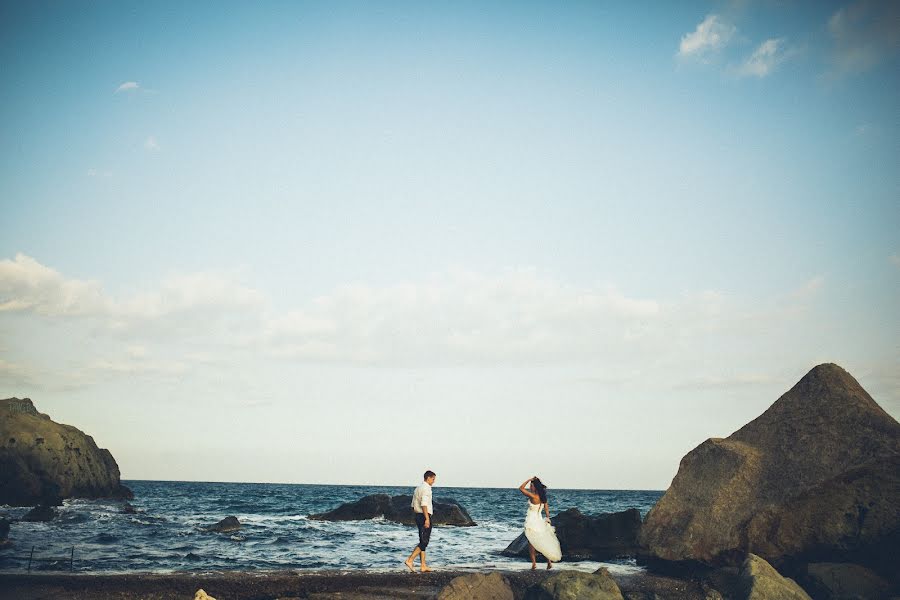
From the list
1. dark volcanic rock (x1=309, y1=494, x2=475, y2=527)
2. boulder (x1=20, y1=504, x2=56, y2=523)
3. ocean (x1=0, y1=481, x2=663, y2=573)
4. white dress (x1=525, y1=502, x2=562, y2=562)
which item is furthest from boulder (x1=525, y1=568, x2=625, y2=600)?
boulder (x1=20, y1=504, x2=56, y2=523)

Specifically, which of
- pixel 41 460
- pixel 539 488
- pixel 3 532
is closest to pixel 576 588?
pixel 539 488

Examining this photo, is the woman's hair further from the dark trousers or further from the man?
the dark trousers

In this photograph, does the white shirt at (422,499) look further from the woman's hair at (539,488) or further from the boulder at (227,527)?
the boulder at (227,527)

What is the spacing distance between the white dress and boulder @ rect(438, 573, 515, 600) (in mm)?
4151

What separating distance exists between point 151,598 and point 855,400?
16055 millimetres

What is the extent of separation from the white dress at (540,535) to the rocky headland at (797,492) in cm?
237

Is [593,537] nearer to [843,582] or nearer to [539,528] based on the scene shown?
[539,528]

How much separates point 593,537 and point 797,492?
9.49 metres

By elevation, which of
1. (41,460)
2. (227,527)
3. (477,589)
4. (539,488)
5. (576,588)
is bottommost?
(227,527)

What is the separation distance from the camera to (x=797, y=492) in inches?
486

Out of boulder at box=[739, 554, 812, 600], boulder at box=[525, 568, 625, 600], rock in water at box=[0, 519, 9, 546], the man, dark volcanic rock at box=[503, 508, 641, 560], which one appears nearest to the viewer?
boulder at box=[739, 554, 812, 600]

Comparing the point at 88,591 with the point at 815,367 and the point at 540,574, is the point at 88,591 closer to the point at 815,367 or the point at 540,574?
the point at 540,574

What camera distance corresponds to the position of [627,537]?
20484 millimetres

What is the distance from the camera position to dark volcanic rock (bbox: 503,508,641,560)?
19781mm
